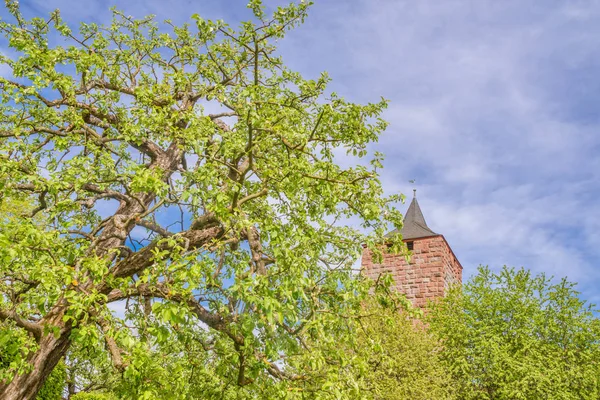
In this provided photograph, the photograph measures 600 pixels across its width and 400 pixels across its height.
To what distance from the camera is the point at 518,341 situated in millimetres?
17938

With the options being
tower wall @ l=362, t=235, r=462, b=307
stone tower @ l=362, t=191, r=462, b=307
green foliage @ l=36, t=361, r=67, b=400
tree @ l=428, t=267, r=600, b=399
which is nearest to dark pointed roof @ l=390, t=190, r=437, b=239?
stone tower @ l=362, t=191, r=462, b=307

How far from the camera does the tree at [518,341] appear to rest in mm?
16656

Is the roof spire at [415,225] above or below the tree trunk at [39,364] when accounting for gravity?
above

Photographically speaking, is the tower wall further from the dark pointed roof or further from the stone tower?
the dark pointed roof

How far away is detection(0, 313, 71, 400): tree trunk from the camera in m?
7.74

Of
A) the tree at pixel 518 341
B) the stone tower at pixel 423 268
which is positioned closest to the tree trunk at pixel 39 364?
the tree at pixel 518 341

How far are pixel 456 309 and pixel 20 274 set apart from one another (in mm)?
16081

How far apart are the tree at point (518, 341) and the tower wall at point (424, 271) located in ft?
12.9

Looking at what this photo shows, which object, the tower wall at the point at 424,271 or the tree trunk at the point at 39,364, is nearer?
the tree trunk at the point at 39,364

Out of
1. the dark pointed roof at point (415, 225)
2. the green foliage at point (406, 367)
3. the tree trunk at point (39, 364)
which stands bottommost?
the tree trunk at point (39, 364)

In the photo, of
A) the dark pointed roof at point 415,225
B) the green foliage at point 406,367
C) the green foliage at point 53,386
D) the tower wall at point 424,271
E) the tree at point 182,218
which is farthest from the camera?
the dark pointed roof at point 415,225

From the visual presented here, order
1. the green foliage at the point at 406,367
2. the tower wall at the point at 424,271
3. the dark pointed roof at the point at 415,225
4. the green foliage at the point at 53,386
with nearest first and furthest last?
the green foliage at the point at 53,386
the green foliage at the point at 406,367
the tower wall at the point at 424,271
the dark pointed roof at the point at 415,225

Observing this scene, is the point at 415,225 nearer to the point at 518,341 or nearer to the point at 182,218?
the point at 518,341

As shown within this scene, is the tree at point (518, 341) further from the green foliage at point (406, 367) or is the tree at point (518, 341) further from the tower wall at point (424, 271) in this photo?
the tower wall at point (424, 271)
